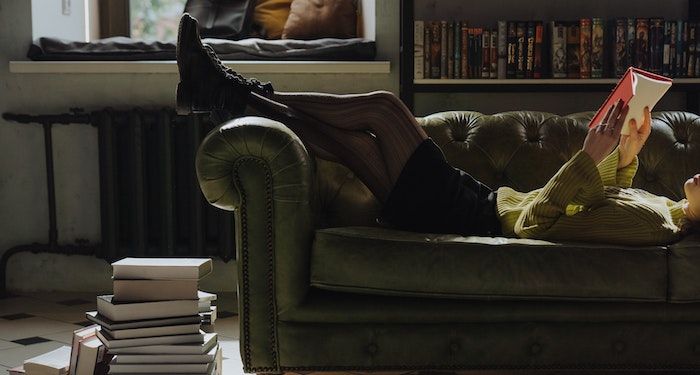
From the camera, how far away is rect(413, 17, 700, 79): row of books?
3.36 m

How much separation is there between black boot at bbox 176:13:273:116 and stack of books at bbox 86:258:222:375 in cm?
50

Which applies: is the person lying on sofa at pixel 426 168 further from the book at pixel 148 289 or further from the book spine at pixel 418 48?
the book spine at pixel 418 48

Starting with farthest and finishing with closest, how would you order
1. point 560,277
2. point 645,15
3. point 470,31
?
point 645,15
point 470,31
point 560,277

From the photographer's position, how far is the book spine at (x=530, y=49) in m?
3.37

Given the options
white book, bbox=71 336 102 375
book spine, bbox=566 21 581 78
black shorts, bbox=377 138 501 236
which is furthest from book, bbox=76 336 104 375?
book spine, bbox=566 21 581 78

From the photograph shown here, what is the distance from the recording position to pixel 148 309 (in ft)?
6.95

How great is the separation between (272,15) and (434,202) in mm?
1628

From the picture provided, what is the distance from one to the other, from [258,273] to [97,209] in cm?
163

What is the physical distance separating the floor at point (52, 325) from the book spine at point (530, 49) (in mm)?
1241

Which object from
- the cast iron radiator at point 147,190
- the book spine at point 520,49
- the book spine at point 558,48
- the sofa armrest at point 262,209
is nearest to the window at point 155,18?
the cast iron radiator at point 147,190

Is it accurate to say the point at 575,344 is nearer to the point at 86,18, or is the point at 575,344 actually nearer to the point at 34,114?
the point at 34,114

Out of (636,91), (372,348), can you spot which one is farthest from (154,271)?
(636,91)

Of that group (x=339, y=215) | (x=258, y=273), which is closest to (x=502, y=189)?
(x=339, y=215)

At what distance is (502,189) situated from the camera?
2682 mm
